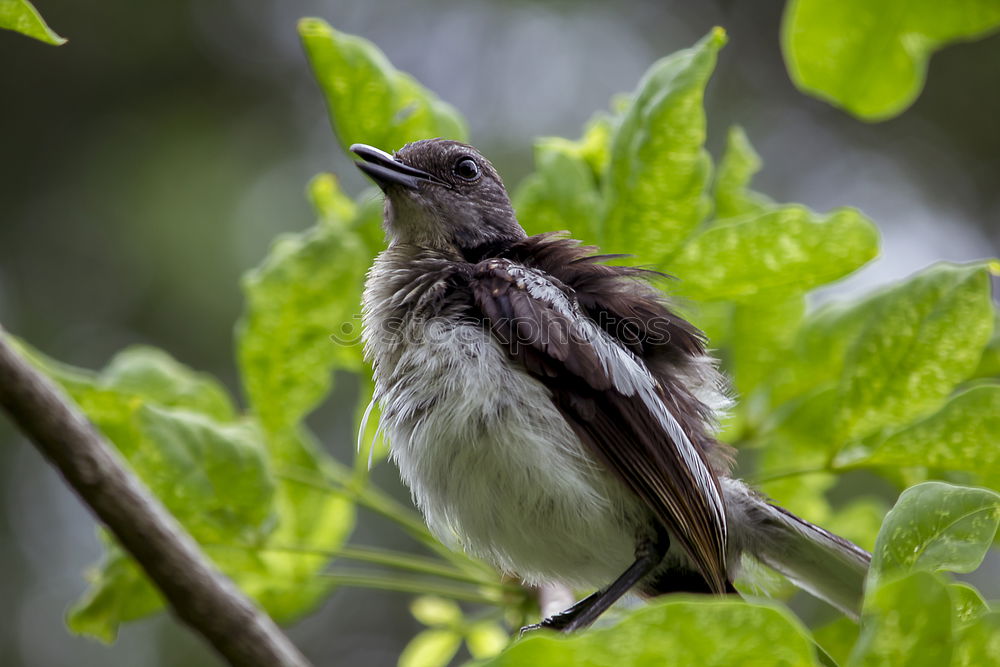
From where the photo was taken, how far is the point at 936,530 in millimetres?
1571

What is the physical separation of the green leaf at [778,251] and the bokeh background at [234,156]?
15.8 ft

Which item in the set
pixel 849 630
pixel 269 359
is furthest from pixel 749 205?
pixel 269 359

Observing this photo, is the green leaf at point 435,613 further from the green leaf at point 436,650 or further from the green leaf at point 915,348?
the green leaf at point 915,348

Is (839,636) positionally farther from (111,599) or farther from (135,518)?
(111,599)

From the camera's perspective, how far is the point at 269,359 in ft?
9.12

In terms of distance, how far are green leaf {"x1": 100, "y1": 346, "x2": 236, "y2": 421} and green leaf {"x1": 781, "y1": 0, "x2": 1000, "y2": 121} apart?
1834 mm

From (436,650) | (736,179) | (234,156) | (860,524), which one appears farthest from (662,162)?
(234,156)

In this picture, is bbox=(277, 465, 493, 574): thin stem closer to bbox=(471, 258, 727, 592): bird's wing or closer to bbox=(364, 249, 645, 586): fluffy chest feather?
bbox=(364, 249, 645, 586): fluffy chest feather

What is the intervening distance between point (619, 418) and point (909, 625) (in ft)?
4.05

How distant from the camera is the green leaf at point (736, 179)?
2904 millimetres

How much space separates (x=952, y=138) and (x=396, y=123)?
782 centimetres

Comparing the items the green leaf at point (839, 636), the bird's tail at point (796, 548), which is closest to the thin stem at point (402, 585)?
the bird's tail at point (796, 548)

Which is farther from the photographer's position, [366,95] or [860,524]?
[860,524]

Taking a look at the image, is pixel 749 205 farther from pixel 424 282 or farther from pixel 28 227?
pixel 28 227
